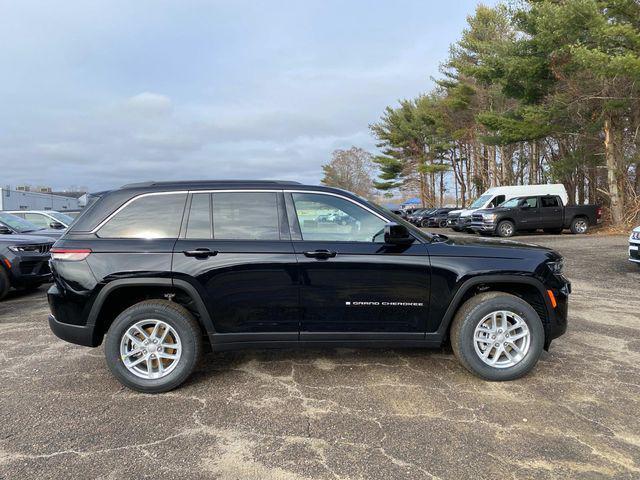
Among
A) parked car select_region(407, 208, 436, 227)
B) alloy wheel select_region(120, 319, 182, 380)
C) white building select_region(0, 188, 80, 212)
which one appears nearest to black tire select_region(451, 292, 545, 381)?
alloy wheel select_region(120, 319, 182, 380)

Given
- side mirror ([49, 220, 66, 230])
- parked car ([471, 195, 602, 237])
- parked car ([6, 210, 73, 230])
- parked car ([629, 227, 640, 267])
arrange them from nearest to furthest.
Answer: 1. parked car ([629, 227, 640, 267])
2. side mirror ([49, 220, 66, 230])
3. parked car ([6, 210, 73, 230])
4. parked car ([471, 195, 602, 237])

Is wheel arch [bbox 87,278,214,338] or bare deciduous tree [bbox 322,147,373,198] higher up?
bare deciduous tree [bbox 322,147,373,198]

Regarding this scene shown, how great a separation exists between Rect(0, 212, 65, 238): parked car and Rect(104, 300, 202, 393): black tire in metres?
6.48

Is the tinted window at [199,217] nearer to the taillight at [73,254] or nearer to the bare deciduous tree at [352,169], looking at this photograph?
the taillight at [73,254]

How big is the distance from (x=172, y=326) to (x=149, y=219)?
3.09 feet

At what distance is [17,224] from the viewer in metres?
9.71

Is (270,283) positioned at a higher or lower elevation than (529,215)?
lower

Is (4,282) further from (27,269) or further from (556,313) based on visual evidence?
(556,313)

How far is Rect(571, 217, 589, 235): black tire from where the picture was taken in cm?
2017

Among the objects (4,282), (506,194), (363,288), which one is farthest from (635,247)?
(506,194)

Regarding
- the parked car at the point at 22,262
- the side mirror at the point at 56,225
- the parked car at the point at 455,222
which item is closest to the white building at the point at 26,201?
the side mirror at the point at 56,225

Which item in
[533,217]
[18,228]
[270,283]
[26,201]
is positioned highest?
[26,201]

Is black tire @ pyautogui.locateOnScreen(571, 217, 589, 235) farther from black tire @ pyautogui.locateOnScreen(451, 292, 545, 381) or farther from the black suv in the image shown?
black tire @ pyautogui.locateOnScreen(451, 292, 545, 381)

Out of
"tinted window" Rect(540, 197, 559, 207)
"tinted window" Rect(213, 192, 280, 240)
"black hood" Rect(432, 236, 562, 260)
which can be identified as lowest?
"black hood" Rect(432, 236, 562, 260)
